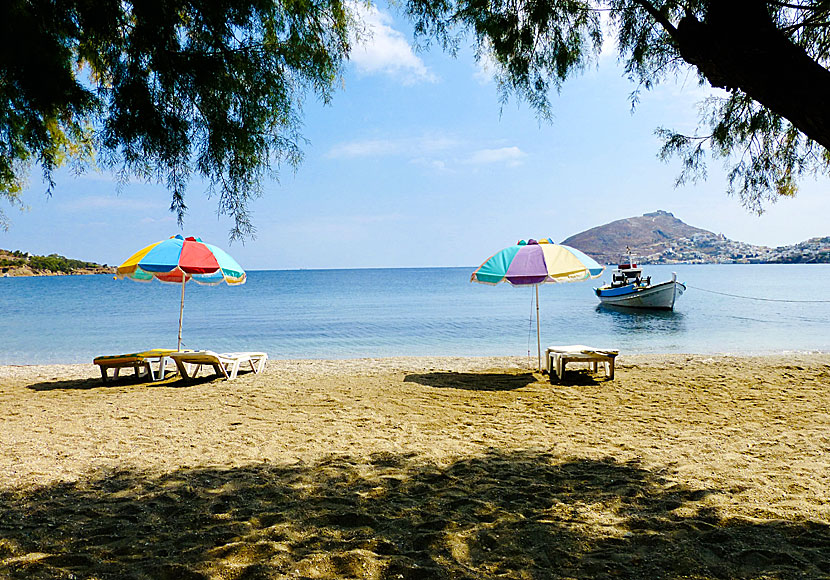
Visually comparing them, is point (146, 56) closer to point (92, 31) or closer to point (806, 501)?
point (92, 31)

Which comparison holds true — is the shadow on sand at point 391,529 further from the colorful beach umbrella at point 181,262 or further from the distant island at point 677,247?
the distant island at point 677,247

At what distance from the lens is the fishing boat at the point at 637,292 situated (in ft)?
91.7

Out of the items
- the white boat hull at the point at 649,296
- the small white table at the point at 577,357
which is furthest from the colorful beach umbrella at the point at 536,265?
the white boat hull at the point at 649,296

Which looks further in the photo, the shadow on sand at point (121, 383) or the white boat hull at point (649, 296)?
the white boat hull at point (649, 296)

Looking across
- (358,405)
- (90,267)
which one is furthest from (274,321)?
(90,267)

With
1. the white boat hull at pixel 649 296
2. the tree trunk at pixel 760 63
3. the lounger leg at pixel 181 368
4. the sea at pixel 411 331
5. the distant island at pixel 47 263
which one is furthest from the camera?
the distant island at pixel 47 263

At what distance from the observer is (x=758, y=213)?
4762 millimetres

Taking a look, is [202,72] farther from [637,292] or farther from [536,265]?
[637,292]

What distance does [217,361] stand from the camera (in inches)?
331

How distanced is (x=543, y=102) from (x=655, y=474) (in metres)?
3.07

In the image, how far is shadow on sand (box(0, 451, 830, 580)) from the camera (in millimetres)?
2582

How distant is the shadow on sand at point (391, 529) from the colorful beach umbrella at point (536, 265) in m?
4.13

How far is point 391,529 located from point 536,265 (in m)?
5.74

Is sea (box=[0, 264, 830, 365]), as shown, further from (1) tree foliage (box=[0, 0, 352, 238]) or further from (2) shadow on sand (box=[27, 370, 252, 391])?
(1) tree foliage (box=[0, 0, 352, 238])
